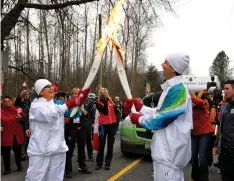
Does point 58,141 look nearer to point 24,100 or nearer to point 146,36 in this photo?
point 24,100

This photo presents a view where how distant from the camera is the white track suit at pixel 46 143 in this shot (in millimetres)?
4266

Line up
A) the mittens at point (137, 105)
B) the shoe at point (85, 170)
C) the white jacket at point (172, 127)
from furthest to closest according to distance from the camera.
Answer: the shoe at point (85, 170)
the mittens at point (137, 105)
the white jacket at point (172, 127)

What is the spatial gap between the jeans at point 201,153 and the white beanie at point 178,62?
97.1 inches

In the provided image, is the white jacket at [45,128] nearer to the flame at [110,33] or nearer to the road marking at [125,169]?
the flame at [110,33]

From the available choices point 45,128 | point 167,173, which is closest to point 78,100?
point 45,128

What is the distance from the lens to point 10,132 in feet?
23.0

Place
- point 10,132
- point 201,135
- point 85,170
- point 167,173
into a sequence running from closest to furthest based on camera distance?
1. point 167,173
2. point 201,135
3. point 85,170
4. point 10,132

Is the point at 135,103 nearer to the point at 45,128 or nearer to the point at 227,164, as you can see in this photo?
the point at 45,128

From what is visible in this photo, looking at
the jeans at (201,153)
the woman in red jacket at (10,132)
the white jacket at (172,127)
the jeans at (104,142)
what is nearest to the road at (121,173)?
the jeans at (104,142)

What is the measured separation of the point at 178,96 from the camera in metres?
3.29

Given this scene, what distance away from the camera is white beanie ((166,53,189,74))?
3.44 meters

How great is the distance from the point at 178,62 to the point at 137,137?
469 centimetres

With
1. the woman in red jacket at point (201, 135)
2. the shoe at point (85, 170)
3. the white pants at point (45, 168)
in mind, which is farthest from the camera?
the shoe at point (85, 170)

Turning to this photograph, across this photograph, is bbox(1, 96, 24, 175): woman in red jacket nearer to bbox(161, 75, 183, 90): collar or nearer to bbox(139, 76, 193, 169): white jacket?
bbox(139, 76, 193, 169): white jacket
